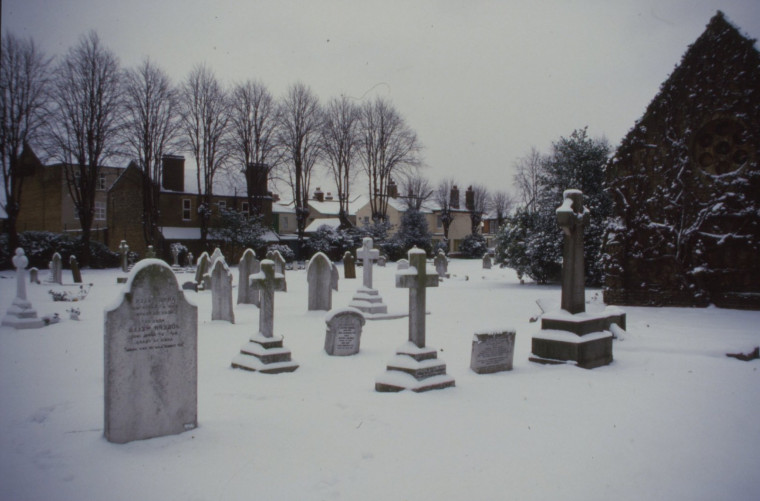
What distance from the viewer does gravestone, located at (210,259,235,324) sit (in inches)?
453

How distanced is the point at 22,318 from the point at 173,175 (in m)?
32.2

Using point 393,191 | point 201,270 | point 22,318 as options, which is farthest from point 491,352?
point 393,191

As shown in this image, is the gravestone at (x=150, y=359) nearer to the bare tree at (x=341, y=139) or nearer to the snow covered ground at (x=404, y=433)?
the snow covered ground at (x=404, y=433)

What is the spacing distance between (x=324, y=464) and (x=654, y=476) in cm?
276

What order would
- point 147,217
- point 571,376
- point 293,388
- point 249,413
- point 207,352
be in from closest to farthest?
point 249,413 → point 293,388 → point 571,376 → point 207,352 → point 147,217

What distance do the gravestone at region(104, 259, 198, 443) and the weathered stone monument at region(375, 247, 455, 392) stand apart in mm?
2450

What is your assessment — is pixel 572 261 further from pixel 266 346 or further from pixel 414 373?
pixel 266 346

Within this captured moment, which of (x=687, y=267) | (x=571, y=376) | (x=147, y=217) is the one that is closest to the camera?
(x=571, y=376)

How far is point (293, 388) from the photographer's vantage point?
6.34m

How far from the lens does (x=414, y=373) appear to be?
6.12 metres

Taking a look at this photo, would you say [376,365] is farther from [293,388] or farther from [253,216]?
[253,216]

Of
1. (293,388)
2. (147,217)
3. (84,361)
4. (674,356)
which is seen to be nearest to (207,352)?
(84,361)

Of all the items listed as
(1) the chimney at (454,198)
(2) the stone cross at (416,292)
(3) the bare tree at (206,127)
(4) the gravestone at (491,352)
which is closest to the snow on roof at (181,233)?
(3) the bare tree at (206,127)

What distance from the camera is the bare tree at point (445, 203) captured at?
65.6m
